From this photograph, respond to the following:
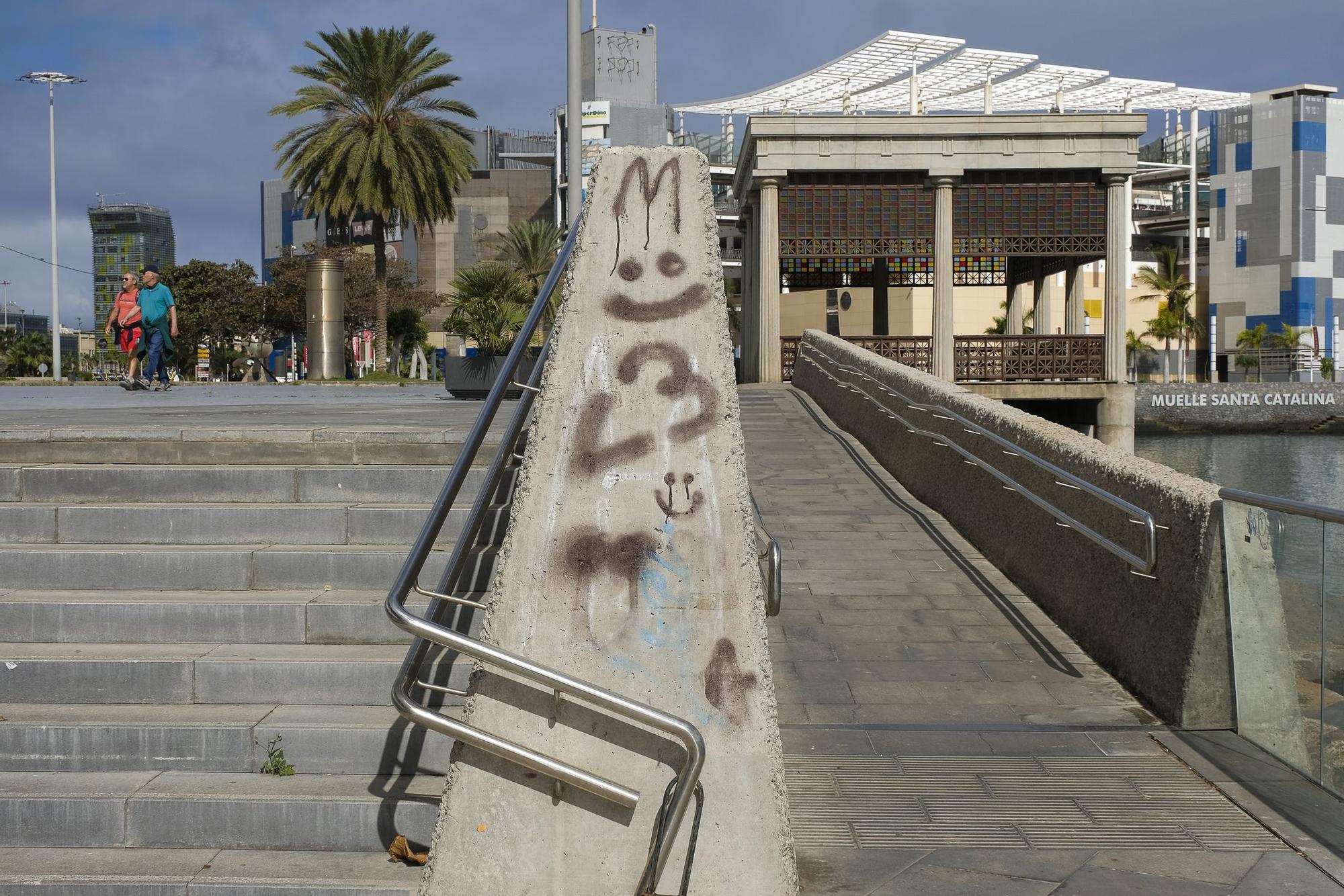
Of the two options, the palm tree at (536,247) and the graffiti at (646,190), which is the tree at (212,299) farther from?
the graffiti at (646,190)

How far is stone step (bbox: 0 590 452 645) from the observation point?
15.4 feet

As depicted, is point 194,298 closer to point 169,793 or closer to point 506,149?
point 506,149

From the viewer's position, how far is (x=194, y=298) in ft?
184

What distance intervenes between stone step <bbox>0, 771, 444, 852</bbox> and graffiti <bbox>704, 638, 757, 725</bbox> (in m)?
1.03

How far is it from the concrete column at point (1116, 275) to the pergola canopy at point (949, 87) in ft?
151

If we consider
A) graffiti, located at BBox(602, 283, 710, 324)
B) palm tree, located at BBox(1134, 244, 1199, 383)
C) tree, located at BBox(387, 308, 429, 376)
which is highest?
palm tree, located at BBox(1134, 244, 1199, 383)

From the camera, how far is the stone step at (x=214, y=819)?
385cm

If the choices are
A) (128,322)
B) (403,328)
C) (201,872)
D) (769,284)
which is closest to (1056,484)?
(201,872)

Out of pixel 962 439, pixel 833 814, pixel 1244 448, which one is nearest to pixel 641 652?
pixel 833 814

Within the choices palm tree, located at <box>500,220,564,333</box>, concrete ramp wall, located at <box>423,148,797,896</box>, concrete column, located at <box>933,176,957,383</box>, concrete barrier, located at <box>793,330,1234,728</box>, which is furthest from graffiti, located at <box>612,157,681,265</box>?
palm tree, located at <box>500,220,564,333</box>

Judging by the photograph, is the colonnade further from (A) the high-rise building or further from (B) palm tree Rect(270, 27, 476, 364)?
(A) the high-rise building

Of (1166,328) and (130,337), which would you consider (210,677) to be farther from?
(1166,328)

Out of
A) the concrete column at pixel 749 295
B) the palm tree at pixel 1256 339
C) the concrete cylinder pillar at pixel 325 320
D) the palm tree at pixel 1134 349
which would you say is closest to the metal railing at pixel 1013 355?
the concrete column at pixel 749 295

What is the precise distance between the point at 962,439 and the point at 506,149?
9051 centimetres
